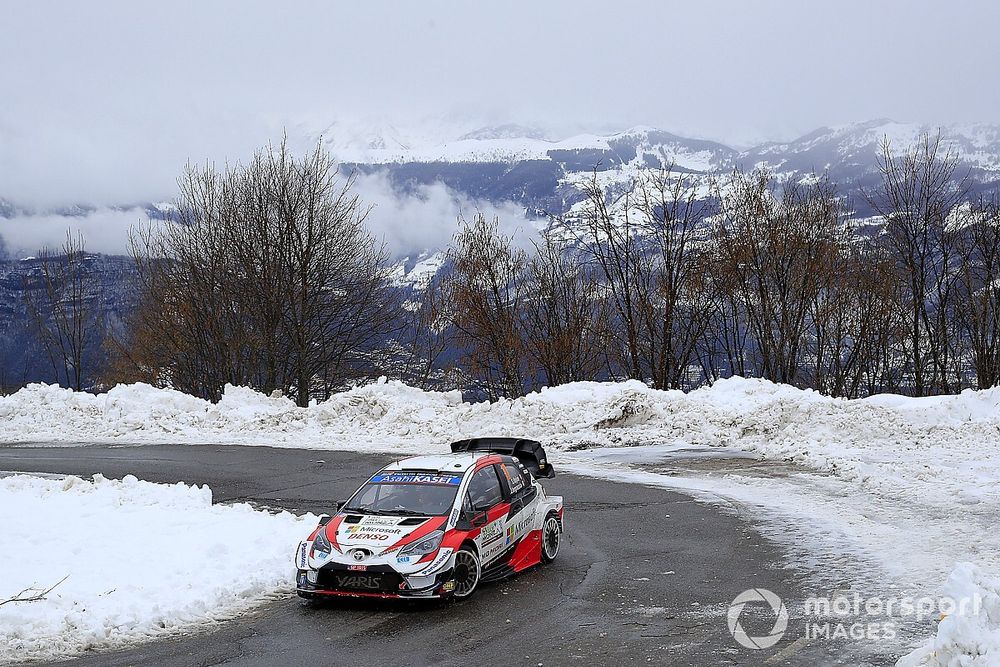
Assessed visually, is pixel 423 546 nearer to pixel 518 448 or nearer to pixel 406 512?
pixel 406 512

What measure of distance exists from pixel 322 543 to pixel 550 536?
10.2 ft

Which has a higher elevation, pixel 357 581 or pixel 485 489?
pixel 485 489

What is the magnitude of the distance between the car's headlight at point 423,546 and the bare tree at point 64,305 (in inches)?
2096

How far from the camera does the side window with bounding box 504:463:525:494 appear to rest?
35.9ft

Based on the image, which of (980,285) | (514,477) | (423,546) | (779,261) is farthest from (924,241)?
(423,546)

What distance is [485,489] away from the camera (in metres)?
10.3

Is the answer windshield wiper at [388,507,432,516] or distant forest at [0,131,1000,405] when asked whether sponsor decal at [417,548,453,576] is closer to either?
windshield wiper at [388,507,432,516]

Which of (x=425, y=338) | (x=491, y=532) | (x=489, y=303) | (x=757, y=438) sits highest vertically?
(x=489, y=303)

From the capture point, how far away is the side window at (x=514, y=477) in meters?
10.9

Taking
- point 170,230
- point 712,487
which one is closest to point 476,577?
point 712,487

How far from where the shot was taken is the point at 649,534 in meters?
12.7

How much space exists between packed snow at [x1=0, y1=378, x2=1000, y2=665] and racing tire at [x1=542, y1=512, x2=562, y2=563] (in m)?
3.02

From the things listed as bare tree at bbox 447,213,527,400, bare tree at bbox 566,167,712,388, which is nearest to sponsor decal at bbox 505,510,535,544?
bare tree at bbox 566,167,712,388

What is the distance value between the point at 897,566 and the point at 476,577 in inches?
192
